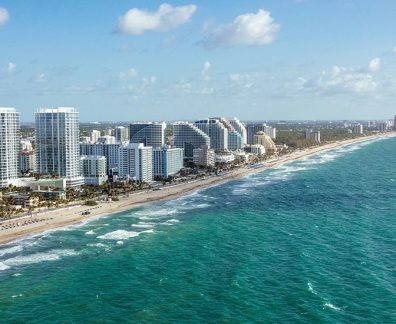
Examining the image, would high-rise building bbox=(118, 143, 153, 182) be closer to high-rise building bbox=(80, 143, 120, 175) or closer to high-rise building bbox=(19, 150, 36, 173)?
high-rise building bbox=(80, 143, 120, 175)

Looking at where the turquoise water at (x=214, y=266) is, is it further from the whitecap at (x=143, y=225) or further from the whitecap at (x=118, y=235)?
the whitecap at (x=143, y=225)

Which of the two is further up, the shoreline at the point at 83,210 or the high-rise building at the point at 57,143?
the high-rise building at the point at 57,143

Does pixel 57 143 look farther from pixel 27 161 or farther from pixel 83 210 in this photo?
pixel 83 210

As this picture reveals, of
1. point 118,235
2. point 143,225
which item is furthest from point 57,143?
point 118,235

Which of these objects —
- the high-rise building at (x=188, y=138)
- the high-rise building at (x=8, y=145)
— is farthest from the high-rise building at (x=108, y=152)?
the high-rise building at (x=188, y=138)

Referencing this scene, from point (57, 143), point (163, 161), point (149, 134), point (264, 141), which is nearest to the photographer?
point (57, 143)

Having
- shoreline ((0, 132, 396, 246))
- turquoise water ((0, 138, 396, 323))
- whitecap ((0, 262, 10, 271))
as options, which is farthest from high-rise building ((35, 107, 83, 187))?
whitecap ((0, 262, 10, 271))
